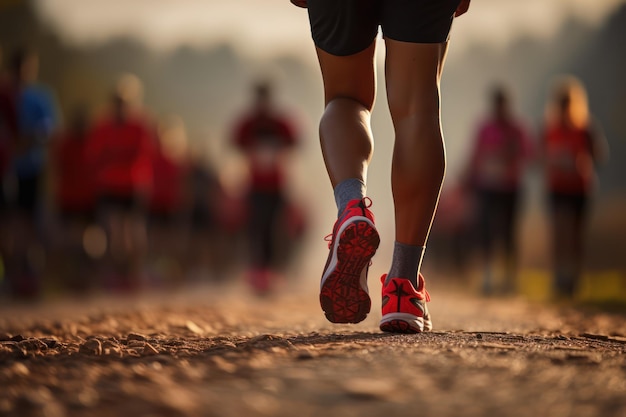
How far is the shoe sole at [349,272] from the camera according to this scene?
325 centimetres

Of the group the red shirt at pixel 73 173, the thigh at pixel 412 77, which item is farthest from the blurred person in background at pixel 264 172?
the thigh at pixel 412 77

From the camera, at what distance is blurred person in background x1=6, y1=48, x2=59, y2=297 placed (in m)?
9.30

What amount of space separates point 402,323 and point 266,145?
739cm

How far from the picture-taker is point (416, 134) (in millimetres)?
3496

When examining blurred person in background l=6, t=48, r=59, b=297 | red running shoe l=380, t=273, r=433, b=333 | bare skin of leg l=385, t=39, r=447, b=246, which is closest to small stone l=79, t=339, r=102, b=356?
red running shoe l=380, t=273, r=433, b=333

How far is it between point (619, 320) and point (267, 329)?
108 inches

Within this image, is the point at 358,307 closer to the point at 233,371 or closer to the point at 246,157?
the point at 233,371

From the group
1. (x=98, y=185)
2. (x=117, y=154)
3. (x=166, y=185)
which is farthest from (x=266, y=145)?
(x=166, y=185)

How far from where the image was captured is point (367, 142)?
11.9ft

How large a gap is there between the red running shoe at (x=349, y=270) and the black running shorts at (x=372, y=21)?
2.25 feet

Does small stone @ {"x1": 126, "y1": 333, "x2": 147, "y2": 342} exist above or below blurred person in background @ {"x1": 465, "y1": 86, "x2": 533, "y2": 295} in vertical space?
below

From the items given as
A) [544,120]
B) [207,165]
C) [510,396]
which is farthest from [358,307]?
[207,165]

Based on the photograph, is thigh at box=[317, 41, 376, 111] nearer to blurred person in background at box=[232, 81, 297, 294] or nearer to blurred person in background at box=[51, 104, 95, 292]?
blurred person in background at box=[232, 81, 297, 294]

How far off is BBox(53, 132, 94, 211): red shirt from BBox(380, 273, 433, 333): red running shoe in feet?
30.1
